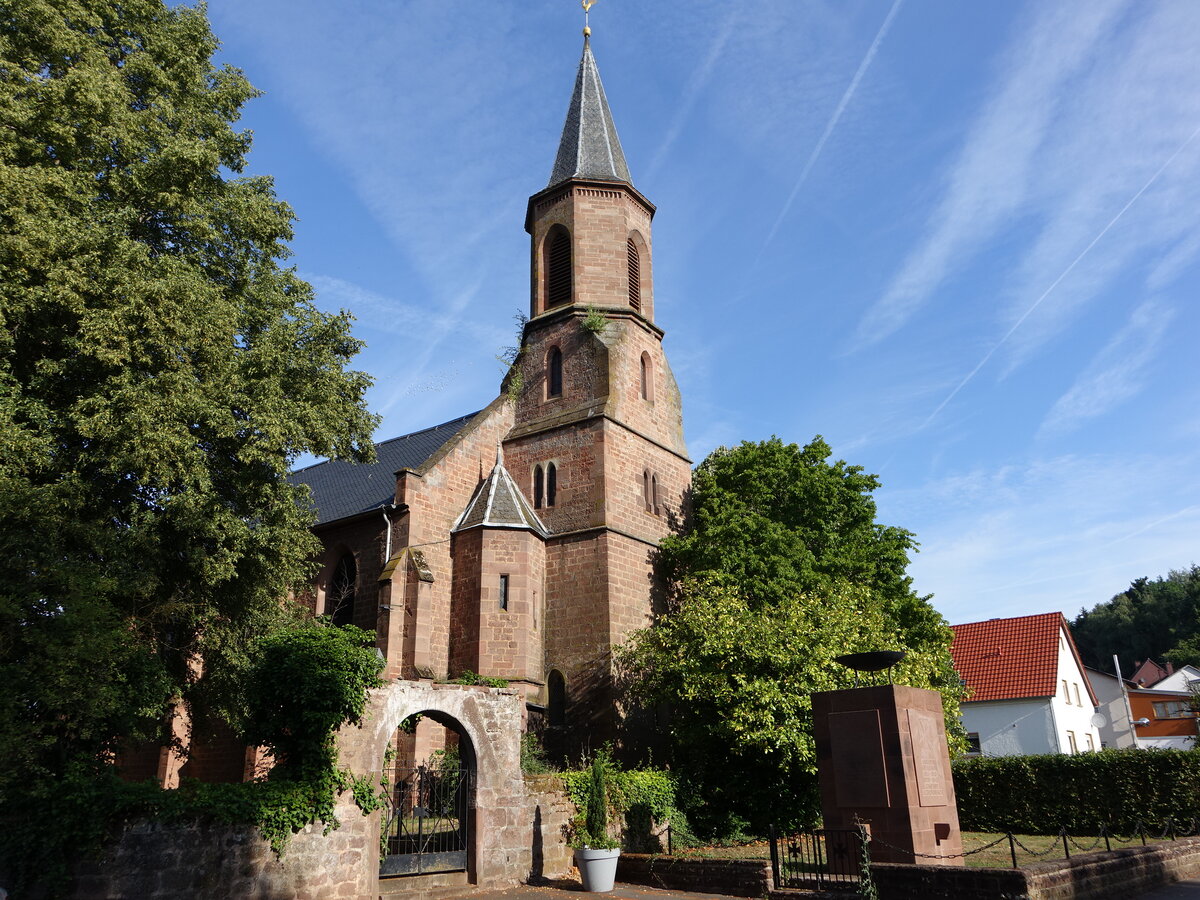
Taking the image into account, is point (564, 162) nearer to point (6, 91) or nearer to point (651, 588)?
point (651, 588)

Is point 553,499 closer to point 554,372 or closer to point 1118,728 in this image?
point 554,372

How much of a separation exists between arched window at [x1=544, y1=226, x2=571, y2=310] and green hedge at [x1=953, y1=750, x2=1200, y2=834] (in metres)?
18.4

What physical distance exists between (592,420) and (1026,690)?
2204 centimetres

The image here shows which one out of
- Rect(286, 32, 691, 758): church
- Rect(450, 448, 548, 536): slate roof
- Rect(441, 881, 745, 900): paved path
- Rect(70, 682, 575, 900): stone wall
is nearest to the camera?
Rect(70, 682, 575, 900): stone wall

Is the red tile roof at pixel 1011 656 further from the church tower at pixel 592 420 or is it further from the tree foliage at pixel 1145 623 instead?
the tree foliage at pixel 1145 623

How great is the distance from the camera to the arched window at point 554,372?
2767 cm

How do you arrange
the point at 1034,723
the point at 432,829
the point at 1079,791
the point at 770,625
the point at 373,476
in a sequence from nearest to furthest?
1. the point at 432,829
2. the point at 770,625
3. the point at 1079,791
4. the point at 373,476
5. the point at 1034,723

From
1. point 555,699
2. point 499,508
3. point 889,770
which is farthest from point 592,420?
point 889,770

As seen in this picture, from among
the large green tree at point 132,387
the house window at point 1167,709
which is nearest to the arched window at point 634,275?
the large green tree at point 132,387

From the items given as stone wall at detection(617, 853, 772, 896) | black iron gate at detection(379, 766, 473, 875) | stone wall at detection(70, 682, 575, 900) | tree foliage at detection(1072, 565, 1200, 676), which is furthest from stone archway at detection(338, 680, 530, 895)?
tree foliage at detection(1072, 565, 1200, 676)

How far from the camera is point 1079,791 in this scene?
23.8 m

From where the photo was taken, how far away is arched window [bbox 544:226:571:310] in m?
28.9

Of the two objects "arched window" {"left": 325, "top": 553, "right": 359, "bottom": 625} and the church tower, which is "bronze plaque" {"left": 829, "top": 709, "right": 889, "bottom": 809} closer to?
the church tower

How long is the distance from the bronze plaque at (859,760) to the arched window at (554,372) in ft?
51.7
